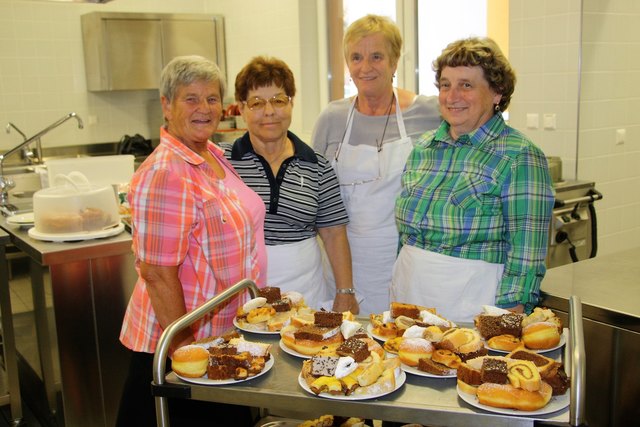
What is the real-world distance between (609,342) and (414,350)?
0.77m

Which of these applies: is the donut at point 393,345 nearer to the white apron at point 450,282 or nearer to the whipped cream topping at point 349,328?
the whipped cream topping at point 349,328

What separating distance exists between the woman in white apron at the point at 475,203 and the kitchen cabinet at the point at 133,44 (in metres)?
3.74

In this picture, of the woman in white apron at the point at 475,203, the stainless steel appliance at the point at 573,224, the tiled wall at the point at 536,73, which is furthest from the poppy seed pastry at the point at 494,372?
the tiled wall at the point at 536,73

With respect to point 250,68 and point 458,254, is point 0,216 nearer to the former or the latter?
point 250,68

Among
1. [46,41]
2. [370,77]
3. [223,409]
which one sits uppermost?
[46,41]

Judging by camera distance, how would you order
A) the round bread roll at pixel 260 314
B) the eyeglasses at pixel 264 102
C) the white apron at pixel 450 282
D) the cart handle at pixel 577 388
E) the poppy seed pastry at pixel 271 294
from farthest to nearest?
the eyeglasses at pixel 264 102
the white apron at pixel 450 282
the poppy seed pastry at pixel 271 294
the round bread roll at pixel 260 314
the cart handle at pixel 577 388

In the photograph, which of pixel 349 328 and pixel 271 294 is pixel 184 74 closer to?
pixel 271 294

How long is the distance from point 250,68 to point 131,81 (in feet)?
12.5

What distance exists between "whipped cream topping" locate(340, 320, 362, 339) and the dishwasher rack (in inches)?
4.5

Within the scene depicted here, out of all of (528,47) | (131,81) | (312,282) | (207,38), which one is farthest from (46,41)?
(312,282)

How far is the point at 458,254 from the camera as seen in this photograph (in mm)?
1876

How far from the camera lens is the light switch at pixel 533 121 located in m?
3.80

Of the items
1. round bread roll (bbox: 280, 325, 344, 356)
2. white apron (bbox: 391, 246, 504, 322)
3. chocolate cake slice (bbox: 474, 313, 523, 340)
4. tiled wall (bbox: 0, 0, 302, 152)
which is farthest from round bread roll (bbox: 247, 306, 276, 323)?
tiled wall (bbox: 0, 0, 302, 152)

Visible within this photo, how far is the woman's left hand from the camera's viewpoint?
2.31m
